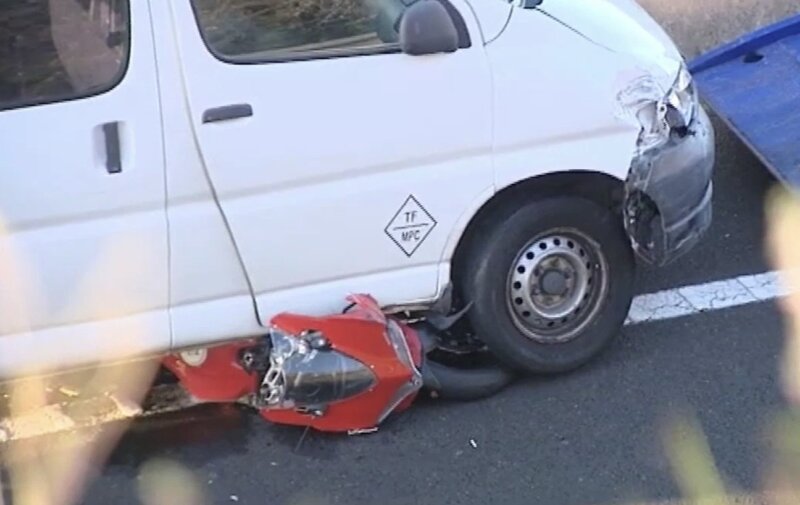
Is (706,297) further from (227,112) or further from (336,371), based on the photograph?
(227,112)

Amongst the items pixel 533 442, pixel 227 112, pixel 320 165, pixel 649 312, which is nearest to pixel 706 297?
pixel 649 312

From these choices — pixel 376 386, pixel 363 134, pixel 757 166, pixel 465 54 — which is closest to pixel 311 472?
pixel 376 386

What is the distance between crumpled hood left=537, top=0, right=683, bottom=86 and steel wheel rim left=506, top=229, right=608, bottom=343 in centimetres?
66

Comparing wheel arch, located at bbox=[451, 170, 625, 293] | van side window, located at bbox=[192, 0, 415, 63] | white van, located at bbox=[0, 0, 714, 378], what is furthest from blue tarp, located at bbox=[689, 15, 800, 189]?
van side window, located at bbox=[192, 0, 415, 63]

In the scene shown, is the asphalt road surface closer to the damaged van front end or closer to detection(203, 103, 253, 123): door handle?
the damaged van front end

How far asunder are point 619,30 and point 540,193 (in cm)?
64

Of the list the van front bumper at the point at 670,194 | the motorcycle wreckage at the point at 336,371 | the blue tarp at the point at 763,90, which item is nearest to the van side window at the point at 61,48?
the motorcycle wreckage at the point at 336,371

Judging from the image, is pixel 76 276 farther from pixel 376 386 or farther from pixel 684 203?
pixel 684 203

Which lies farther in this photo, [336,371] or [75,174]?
[336,371]

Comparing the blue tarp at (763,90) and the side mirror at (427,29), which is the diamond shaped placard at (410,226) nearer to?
the side mirror at (427,29)

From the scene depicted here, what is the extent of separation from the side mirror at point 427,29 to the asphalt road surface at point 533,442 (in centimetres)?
131

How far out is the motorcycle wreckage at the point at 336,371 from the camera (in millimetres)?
4250

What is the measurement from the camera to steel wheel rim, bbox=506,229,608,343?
4609 mm

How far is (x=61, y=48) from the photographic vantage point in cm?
400
